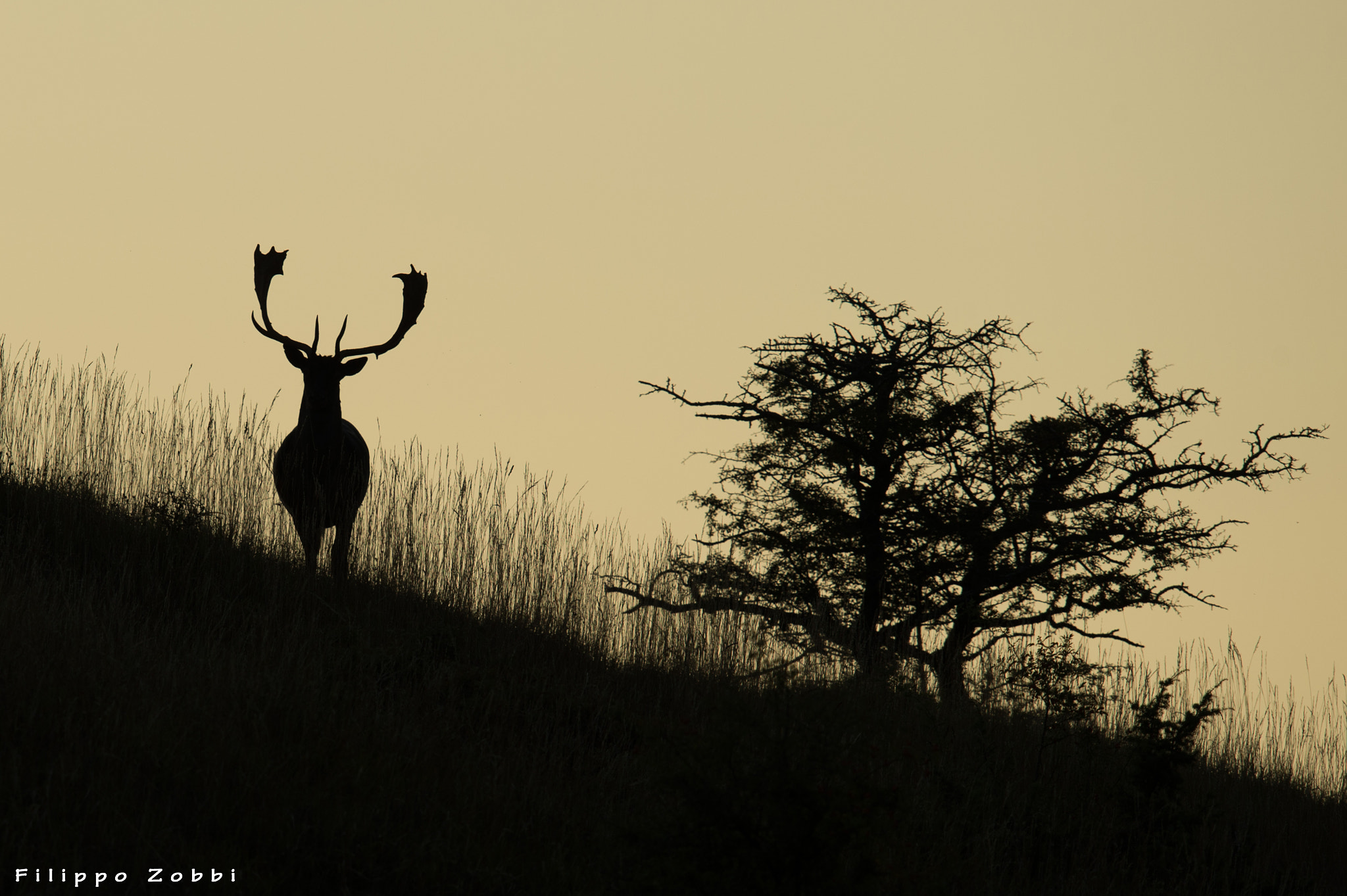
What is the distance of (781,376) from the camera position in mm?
11852

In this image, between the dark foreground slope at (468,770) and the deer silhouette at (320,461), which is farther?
the deer silhouette at (320,461)

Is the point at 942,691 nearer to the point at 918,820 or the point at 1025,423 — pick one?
the point at 1025,423

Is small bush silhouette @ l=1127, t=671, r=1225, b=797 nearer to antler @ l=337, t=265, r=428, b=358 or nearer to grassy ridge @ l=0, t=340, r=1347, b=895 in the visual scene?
grassy ridge @ l=0, t=340, r=1347, b=895

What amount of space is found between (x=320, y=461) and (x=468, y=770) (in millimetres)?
3905

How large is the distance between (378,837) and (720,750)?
1650 mm

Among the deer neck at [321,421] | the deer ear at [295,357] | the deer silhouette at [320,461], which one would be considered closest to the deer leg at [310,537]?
the deer silhouette at [320,461]

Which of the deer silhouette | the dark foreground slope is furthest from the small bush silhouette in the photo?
the deer silhouette

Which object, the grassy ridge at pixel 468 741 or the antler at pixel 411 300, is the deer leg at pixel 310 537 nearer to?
the grassy ridge at pixel 468 741

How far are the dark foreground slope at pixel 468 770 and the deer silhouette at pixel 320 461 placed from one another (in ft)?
1.43

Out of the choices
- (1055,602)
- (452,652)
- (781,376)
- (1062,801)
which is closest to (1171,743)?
(1062,801)

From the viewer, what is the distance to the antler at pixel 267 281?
9.42 metres

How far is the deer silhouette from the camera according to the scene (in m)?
9.09

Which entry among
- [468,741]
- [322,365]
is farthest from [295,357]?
[468,741]

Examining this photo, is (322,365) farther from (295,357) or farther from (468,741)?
(468,741)
